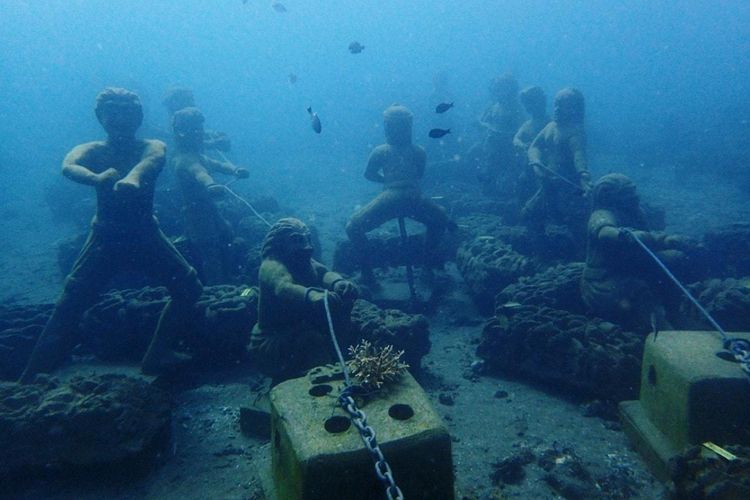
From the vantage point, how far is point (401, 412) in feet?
10.0

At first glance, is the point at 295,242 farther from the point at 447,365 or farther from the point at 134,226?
the point at 447,365

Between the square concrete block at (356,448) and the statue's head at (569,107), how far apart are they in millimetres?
8279

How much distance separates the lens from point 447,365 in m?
6.59

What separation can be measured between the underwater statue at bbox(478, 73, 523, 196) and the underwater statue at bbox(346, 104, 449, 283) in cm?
581

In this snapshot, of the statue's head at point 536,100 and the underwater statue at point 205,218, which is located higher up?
the statue's head at point 536,100

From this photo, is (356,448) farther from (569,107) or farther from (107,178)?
(569,107)

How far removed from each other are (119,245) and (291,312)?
2.79 meters

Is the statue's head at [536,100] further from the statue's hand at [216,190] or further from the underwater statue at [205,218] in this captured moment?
the statue's hand at [216,190]

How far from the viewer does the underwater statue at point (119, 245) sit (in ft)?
19.1

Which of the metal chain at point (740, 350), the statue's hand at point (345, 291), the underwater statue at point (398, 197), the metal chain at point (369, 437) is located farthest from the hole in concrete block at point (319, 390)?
the underwater statue at point (398, 197)

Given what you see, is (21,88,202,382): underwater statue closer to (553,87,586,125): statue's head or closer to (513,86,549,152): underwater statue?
(553,87,586,125): statue's head

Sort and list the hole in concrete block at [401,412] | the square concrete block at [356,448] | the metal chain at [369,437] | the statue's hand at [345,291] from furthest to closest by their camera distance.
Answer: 1. the statue's hand at [345,291]
2. the hole in concrete block at [401,412]
3. the square concrete block at [356,448]
4. the metal chain at [369,437]

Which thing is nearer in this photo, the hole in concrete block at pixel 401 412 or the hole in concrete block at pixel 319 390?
the hole in concrete block at pixel 401 412

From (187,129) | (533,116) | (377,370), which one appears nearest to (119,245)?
(377,370)
